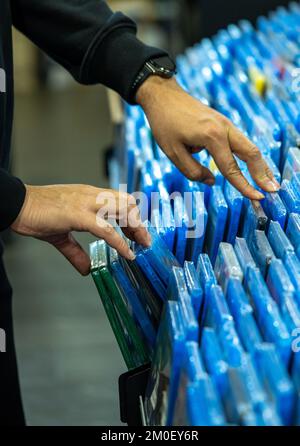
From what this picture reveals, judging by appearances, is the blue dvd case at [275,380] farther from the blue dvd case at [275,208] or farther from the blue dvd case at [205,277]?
the blue dvd case at [275,208]

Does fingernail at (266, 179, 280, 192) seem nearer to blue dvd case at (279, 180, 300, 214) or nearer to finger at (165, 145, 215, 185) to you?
blue dvd case at (279, 180, 300, 214)

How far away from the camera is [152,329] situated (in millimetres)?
1497

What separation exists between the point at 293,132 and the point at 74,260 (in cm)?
69

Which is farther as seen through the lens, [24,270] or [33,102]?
[33,102]

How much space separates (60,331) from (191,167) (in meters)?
2.10

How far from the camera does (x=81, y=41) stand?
188cm

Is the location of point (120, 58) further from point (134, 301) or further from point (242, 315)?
point (242, 315)

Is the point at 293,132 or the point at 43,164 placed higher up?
the point at 293,132

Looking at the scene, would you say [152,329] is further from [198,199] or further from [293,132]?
[293,132]

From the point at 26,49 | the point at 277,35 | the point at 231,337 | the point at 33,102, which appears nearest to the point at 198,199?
the point at 231,337

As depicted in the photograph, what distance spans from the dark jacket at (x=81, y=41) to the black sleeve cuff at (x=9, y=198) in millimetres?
335

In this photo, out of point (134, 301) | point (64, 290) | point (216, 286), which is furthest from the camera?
point (64, 290)

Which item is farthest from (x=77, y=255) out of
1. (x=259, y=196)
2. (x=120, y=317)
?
(x=259, y=196)

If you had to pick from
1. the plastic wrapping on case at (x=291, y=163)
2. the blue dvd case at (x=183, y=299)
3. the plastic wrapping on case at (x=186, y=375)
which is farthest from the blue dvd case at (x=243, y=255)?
the plastic wrapping on case at (x=291, y=163)
